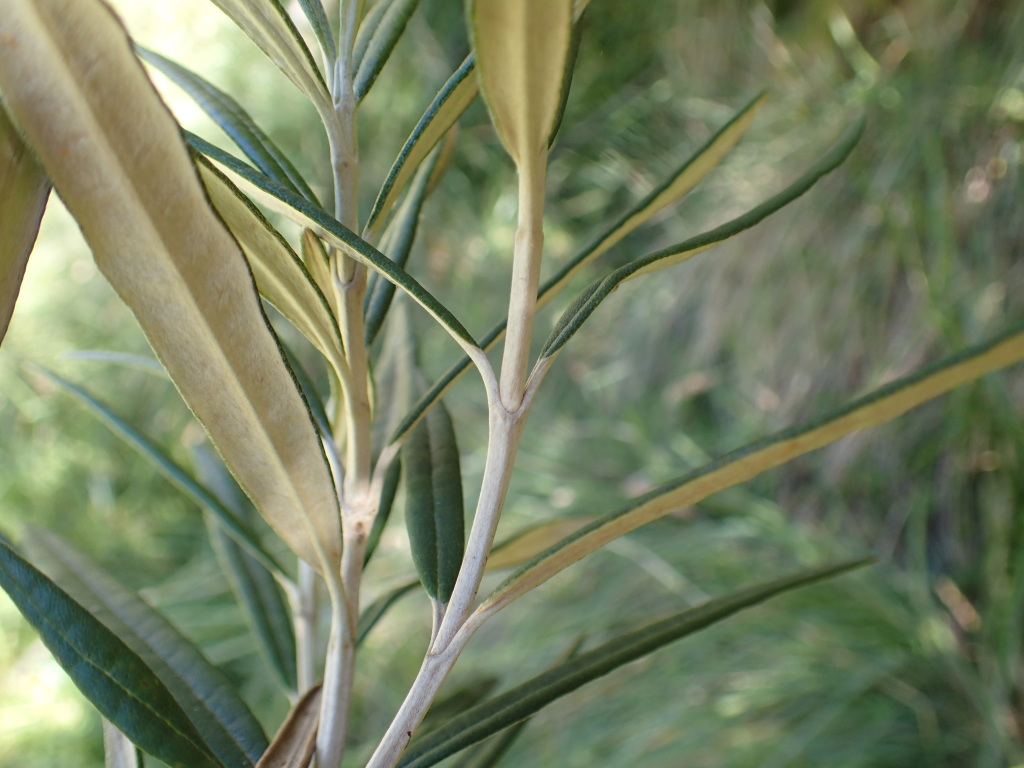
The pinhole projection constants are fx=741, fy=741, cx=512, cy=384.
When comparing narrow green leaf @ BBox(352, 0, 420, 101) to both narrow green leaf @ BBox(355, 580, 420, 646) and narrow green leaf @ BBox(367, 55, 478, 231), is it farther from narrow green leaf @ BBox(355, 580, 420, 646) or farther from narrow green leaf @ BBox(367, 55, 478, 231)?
narrow green leaf @ BBox(355, 580, 420, 646)

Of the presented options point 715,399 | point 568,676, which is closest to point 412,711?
point 568,676

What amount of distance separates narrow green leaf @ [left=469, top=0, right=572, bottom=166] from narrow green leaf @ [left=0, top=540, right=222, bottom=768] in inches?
5.9

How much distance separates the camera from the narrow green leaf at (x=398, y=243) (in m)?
0.24

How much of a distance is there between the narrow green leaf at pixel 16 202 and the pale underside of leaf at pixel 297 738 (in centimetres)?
13

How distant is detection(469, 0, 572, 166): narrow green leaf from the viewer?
5.7 inches

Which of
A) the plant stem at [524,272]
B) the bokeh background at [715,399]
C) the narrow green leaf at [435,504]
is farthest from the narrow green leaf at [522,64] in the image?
the bokeh background at [715,399]

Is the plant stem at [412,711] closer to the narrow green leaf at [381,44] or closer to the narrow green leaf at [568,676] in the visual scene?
the narrow green leaf at [568,676]

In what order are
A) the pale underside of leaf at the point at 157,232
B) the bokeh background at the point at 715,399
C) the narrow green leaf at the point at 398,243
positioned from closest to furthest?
the pale underside of leaf at the point at 157,232
the narrow green leaf at the point at 398,243
the bokeh background at the point at 715,399

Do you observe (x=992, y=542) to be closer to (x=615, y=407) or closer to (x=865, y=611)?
(x=865, y=611)

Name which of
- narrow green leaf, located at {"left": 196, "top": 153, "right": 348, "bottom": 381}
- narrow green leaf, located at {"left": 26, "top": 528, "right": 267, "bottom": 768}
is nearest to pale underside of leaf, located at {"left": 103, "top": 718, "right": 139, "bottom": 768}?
narrow green leaf, located at {"left": 26, "top": 528, "right": 267, "bottom": 768}

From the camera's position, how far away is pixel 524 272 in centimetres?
18

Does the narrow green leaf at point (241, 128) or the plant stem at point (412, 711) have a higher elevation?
the narrow green leaf at point (241, 128)

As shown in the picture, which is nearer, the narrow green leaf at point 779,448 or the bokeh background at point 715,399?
the narrow green leaf at point 779,448

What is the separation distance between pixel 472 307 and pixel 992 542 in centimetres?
74
